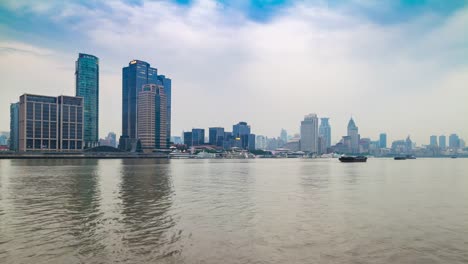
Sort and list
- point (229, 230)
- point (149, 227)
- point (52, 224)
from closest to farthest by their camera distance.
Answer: point (229, 230)
point (149, 227)
point (52, 224)

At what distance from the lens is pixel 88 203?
44281 millimetres

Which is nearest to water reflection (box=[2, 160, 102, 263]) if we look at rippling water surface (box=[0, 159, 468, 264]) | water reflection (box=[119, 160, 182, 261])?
rippling water surface (box=[0, 159, 468, 264])

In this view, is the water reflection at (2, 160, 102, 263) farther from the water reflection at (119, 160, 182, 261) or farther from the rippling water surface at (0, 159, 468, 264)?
the water reflection at (119, 160, 182, 261)

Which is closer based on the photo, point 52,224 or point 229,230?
point 229,230

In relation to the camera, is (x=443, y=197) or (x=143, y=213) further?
(x=443, y=197)

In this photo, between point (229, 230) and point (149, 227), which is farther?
point (149, 227)

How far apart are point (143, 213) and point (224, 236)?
13255mm

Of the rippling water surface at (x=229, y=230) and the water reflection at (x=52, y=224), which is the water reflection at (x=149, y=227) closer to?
the rippling water surface at (x=229, y=230)

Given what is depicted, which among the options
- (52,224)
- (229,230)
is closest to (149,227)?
(229,230)

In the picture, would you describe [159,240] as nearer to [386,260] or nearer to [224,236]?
[224,236]

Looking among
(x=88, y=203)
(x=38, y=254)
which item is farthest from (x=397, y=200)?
(x=38, y=254)

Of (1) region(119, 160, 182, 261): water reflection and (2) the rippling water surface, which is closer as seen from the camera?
(2) the rippling water surface

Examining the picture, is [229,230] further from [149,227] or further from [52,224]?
[52,224]

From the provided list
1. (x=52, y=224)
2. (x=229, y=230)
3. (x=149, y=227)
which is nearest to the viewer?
(x=229, y=230)
